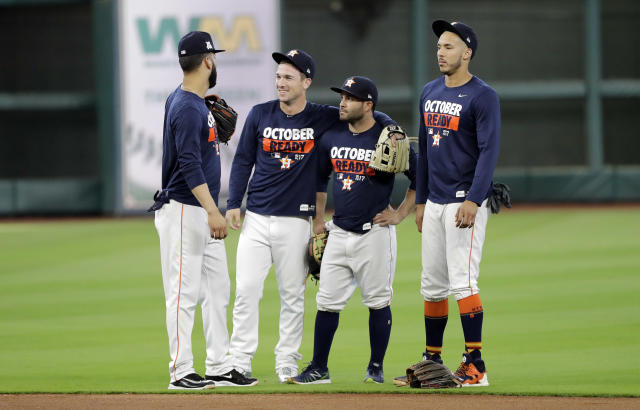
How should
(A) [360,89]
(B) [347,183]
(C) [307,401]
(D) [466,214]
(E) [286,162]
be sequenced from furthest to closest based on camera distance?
1. (E) [286,162]
2. (B) [347,183]
3. (A) [360,89]
4. (D) [466,214]
5. (C) [307,401]

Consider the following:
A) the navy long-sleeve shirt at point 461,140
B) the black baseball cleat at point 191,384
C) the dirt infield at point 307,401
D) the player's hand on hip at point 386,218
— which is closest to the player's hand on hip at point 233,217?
the player's hand on hip at point 386,218

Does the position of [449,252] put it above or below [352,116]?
below

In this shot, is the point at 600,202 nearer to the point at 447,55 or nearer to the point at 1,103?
the point at 1,103

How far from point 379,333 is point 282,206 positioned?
111cm

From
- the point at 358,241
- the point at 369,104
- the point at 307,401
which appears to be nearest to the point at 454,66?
the point at 369,104

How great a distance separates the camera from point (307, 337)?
847 cm

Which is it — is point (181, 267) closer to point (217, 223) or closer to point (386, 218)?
point (217, 223)

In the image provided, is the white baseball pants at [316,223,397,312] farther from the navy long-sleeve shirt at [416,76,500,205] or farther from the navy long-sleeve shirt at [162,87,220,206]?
the navy long-sleeve shirt at [162,87,220,206]

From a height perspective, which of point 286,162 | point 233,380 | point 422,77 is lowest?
point 233,380

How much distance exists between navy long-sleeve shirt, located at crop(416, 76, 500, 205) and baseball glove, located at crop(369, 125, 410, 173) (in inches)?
7.2

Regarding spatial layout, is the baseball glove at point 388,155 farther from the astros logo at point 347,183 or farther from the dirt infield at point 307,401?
the dirt infield at point 307,401

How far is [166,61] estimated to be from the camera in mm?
22234

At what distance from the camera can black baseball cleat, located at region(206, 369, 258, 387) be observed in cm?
642

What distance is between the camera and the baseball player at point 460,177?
622 cm
